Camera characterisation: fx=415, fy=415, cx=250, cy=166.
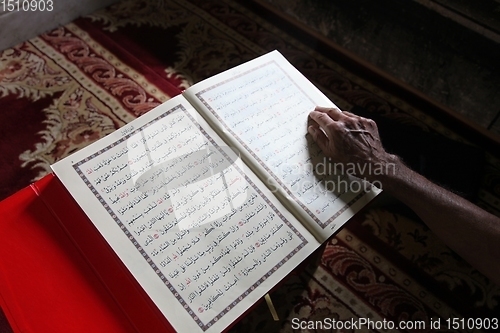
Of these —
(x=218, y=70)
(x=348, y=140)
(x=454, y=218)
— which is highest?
(x=218, y=70)

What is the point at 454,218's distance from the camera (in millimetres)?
799

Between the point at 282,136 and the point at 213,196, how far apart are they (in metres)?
0.20

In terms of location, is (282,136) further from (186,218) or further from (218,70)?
(218,70)

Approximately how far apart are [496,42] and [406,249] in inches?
24.7

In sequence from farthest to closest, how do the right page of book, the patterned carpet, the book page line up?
the patterned carpet, the right page of book, the book page

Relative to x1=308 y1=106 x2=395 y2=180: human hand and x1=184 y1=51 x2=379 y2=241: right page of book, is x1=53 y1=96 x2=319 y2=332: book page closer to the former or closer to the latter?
x1=184 y1=51 x2=379 y2=241: right page of book

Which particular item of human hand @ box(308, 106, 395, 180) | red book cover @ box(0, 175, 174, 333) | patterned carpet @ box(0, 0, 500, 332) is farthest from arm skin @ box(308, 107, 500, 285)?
red book cover @ box(0, 175, 174, 333)

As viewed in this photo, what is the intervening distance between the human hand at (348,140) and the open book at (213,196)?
24mm

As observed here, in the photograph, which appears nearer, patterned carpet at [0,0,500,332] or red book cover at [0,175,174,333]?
red book cover at [0,175,174,333]

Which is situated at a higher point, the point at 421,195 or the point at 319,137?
the point at 319,137

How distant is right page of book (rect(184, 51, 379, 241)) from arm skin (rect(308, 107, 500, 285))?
34 mm

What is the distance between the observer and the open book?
2.07 ft

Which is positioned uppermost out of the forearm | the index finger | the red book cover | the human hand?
the red book cover

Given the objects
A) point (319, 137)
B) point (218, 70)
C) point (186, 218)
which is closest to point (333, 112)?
point (319, 137)
